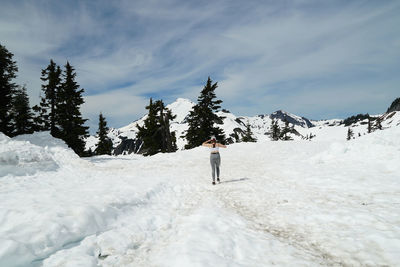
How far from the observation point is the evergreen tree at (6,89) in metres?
21.2

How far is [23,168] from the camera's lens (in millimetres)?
11781

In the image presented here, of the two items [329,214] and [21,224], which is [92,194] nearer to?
[21,224]

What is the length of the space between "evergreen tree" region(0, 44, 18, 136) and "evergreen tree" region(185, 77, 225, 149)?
23.2m

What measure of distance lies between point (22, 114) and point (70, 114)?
17.7 ft

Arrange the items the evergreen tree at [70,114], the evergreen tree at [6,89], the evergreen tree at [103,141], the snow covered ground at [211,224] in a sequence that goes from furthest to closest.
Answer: the evergreen tree at [103,141] < the evergreen tree at [70,114] < the evergreen tree at [6,89] < the snow covered ground at [211,224]

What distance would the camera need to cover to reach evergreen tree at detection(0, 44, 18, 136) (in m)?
21.2

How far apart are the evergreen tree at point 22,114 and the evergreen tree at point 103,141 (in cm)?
2017

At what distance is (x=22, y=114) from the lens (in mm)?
23344

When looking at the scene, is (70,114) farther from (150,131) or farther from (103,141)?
(103,141)

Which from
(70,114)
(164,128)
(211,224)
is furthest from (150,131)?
(211,224)

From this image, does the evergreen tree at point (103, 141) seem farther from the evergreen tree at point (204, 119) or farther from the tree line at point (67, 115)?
the evergreen tree at point (204, 119)

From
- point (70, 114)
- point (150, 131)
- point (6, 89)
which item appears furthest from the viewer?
point (150, 131)

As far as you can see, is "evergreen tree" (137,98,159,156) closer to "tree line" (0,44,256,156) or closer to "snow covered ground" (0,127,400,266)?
"tree line" (0,44,256,156)

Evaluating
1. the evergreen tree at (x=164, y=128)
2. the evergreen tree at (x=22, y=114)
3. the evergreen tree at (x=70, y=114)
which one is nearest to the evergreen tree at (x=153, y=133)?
the evergreen tree at (x=164, y=128)
